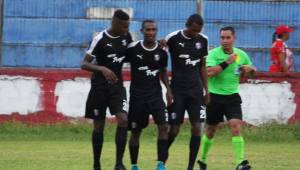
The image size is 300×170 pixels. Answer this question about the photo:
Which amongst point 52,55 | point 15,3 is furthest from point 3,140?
point 15,3

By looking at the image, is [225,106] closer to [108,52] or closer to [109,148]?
[108,52]

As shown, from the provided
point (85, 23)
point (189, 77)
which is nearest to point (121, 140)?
point (189, 77)

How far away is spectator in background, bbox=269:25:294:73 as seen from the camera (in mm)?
21312

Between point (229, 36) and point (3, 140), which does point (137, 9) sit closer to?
point (3, 140)

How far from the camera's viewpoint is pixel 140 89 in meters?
13.0

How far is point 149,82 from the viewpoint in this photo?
13016 mm

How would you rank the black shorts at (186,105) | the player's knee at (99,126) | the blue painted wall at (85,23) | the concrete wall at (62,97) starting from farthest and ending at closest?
the blue painted wall at (85,23), the concrete wall at (62,97), the black shorts at (186,105), the player's knee at (99,126)

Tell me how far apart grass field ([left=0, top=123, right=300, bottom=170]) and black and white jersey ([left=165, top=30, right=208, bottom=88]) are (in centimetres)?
148

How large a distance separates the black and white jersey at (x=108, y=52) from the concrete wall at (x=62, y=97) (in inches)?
301

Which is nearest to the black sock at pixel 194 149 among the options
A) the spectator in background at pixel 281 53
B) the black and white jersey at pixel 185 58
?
the black and white jersey at pixel 185 58

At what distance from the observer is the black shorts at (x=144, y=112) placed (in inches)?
513

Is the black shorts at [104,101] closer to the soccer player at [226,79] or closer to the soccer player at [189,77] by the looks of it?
the soccer player at [189,77]

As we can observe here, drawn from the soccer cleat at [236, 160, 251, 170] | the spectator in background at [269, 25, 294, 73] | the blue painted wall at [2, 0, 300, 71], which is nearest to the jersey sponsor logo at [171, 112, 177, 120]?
the soccer cleat at [236, 160, 251, 170]

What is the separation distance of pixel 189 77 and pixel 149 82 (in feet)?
2.09
